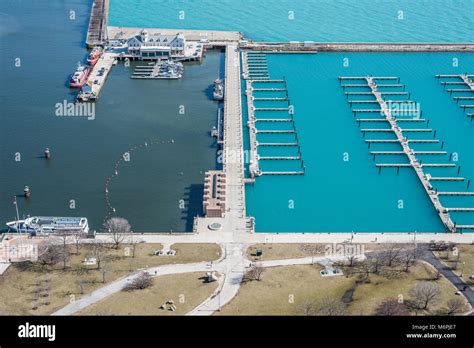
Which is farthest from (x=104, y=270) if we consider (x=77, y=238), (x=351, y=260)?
(x=351, y=260)

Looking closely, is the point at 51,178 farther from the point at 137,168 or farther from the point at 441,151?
the point at 441,151

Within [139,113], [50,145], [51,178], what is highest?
[139,113]

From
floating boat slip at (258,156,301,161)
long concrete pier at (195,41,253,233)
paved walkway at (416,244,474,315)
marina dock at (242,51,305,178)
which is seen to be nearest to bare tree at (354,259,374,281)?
paved walkway at (416,244,474,315)

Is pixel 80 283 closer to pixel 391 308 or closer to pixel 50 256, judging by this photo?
pixel 50 256

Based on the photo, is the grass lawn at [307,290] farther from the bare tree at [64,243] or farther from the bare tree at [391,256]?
the bare tree at [64,243]

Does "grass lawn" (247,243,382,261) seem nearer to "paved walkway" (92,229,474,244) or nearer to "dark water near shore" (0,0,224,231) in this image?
"paved walkway" (92,229,474,244)

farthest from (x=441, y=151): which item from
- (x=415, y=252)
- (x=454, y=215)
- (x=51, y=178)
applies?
(x=51, y=178)
